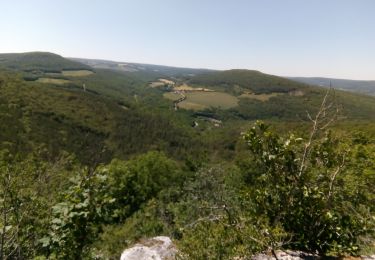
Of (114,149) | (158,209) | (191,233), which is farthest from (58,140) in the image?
(191,233)

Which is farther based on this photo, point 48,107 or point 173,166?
point 48,107

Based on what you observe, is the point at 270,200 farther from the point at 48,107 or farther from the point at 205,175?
the point at 48,107

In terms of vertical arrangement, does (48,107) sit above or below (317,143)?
below

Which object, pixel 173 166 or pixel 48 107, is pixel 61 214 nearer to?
pixel 173 166

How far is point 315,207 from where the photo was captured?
816 centimetres

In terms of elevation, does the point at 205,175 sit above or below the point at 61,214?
below

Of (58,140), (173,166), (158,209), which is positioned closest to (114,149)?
(58,140)

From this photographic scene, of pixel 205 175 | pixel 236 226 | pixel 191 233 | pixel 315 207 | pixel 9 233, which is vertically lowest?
pixel 205 175

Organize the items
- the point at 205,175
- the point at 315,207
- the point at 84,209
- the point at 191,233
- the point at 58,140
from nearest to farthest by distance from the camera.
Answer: the point at 84,209
the point at 315,207
the point at 191,233
the point at 205,175
the point at 58,140

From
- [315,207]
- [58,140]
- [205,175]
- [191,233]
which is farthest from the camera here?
[58,140]

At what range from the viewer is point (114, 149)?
178375mm

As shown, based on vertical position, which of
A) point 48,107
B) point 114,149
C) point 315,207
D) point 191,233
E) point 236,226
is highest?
point 315,207

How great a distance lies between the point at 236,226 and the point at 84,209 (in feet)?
11.2

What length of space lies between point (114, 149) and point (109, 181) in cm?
17409
